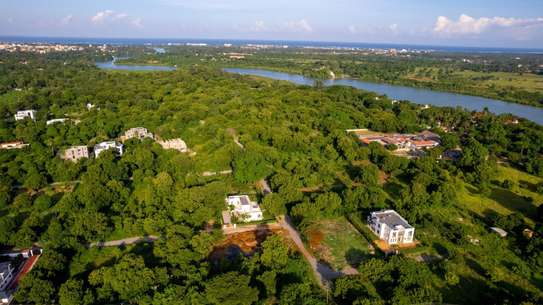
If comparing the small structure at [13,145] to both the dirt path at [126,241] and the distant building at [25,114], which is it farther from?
the dirt path at [126,241]

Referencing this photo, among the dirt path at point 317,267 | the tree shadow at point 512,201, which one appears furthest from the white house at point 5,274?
the tree shadow at point 512,201

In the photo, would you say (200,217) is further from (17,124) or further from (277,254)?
(17,124)

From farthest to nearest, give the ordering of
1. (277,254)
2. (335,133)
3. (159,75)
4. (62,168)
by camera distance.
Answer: (159,75)
(335,133)
(62,168)
(277,254)

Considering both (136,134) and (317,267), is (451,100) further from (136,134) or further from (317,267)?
(317,267)

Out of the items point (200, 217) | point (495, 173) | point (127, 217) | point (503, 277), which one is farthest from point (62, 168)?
point (495, 173)

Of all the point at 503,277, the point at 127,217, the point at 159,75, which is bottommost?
the point at 503,277

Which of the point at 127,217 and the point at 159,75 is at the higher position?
the point at 159,75

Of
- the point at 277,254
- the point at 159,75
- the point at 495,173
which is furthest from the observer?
the point at 159,75
